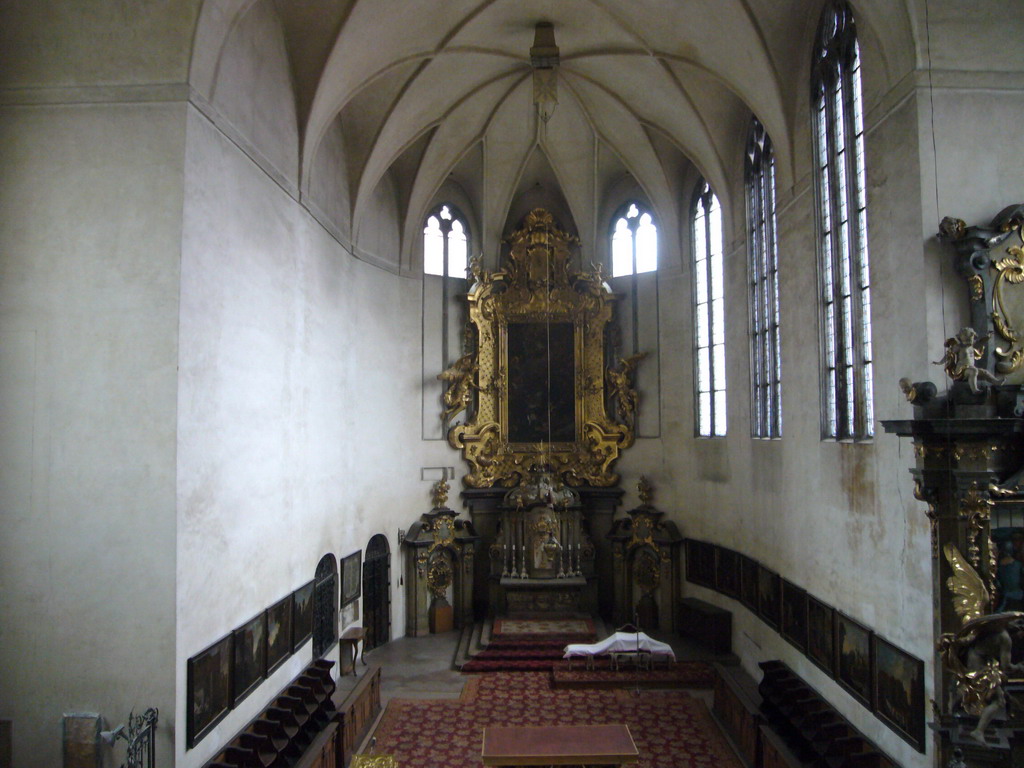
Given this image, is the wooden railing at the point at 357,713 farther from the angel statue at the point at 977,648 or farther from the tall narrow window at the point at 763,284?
the tall narrow window at the point at 763,284

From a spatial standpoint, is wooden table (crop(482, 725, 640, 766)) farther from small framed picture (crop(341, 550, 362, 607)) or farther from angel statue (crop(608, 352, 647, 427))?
angel statue (crop(608, 352, 647, 427))

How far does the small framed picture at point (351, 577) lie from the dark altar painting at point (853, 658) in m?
9.24

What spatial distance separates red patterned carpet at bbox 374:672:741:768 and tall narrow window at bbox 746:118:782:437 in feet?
17.5

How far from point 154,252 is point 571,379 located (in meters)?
12.9

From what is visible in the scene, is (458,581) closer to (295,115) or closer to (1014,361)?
(295,115)

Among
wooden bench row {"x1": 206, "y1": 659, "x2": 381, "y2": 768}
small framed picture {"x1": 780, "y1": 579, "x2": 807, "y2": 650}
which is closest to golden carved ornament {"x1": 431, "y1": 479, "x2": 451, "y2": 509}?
wooden bench row {"x1": 206, "y1": 659, "x2": 381, "y2": 768}

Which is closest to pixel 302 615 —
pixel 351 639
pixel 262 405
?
pixel 351 639

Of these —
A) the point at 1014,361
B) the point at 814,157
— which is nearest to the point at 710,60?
the point at 814,157

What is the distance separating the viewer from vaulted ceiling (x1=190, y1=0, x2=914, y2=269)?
12.4 metres

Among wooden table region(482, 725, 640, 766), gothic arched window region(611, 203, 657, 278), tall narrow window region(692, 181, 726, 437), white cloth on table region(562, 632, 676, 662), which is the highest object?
gothic arched window region(611, 203, 657, 278)

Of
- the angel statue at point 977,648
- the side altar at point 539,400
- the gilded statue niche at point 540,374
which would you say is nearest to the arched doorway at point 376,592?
the side altar at point 539,400

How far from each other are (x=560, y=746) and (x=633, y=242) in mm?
13733

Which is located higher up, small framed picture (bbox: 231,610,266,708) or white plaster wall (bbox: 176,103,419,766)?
white plaster wall (bbox: 176,103,419,766)

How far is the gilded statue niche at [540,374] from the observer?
20422 mm
